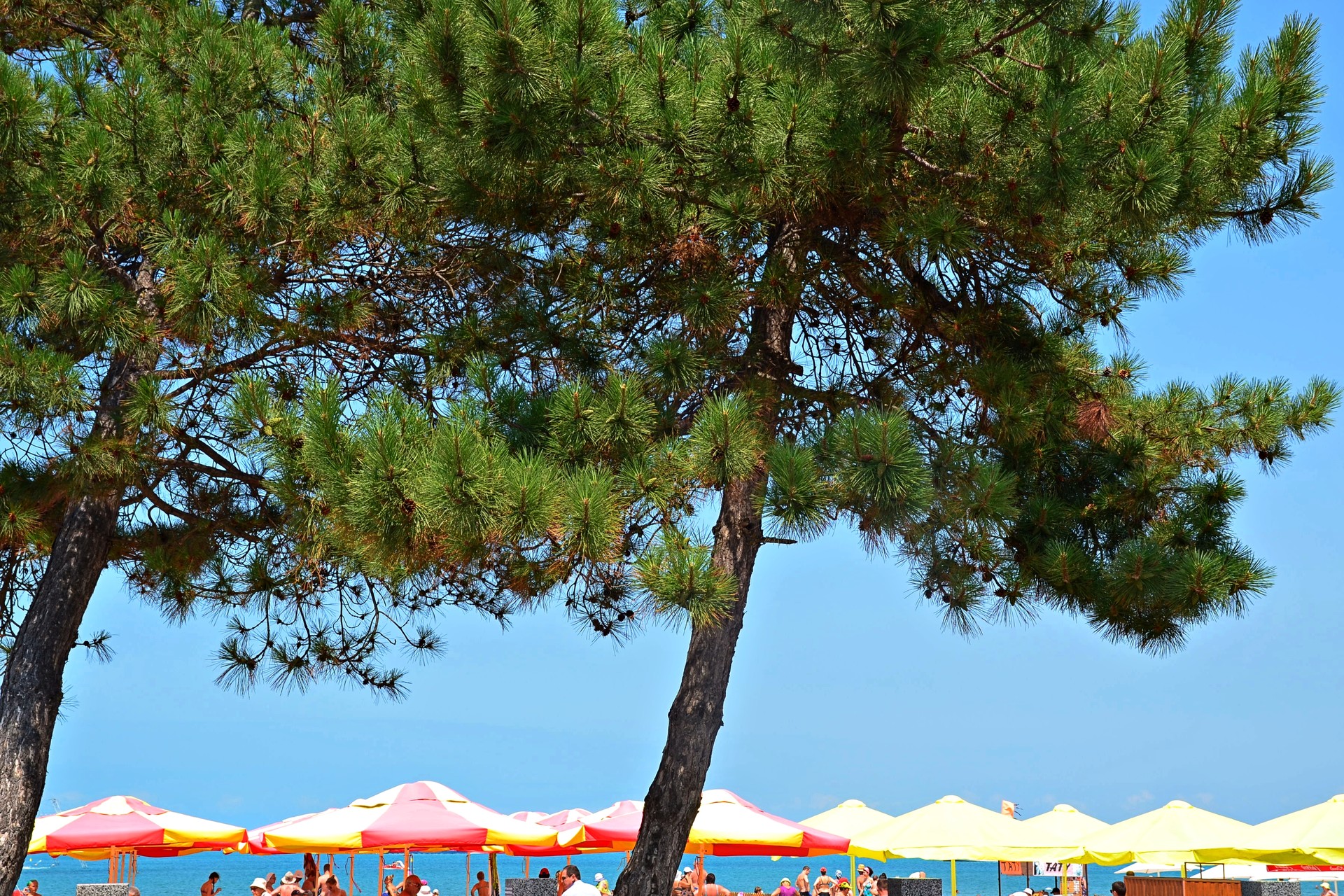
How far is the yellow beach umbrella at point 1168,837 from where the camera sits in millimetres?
12844

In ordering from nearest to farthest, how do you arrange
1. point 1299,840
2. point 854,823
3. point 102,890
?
point 102,890, point 1299,840, point 854,823

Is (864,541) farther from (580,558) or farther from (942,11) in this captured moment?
(942,11)

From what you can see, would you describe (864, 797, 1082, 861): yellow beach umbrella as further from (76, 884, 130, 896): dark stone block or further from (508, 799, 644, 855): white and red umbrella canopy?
(76, 884, 130, 896): dark stone block

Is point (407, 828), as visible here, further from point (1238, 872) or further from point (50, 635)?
point (1238, 872)

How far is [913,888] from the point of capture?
13328 millimetres

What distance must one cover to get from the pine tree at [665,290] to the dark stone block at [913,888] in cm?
746

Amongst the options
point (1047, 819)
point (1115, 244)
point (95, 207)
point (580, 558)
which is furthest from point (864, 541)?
point (1047, 819)

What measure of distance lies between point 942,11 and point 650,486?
7.43 feet

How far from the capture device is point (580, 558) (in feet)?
17.3

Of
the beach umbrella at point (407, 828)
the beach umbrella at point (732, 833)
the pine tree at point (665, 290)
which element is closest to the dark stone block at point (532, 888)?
the beach umbrella at point (407, 828)

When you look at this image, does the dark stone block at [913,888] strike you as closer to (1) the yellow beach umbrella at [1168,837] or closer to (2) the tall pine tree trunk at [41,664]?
(1) the yellow beach umbrella at [1168,837]

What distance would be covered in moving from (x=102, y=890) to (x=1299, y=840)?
1064 centimetres

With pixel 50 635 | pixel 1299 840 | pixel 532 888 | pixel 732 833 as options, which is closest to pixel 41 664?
pixel 50 635

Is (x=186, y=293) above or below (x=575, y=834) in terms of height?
above
